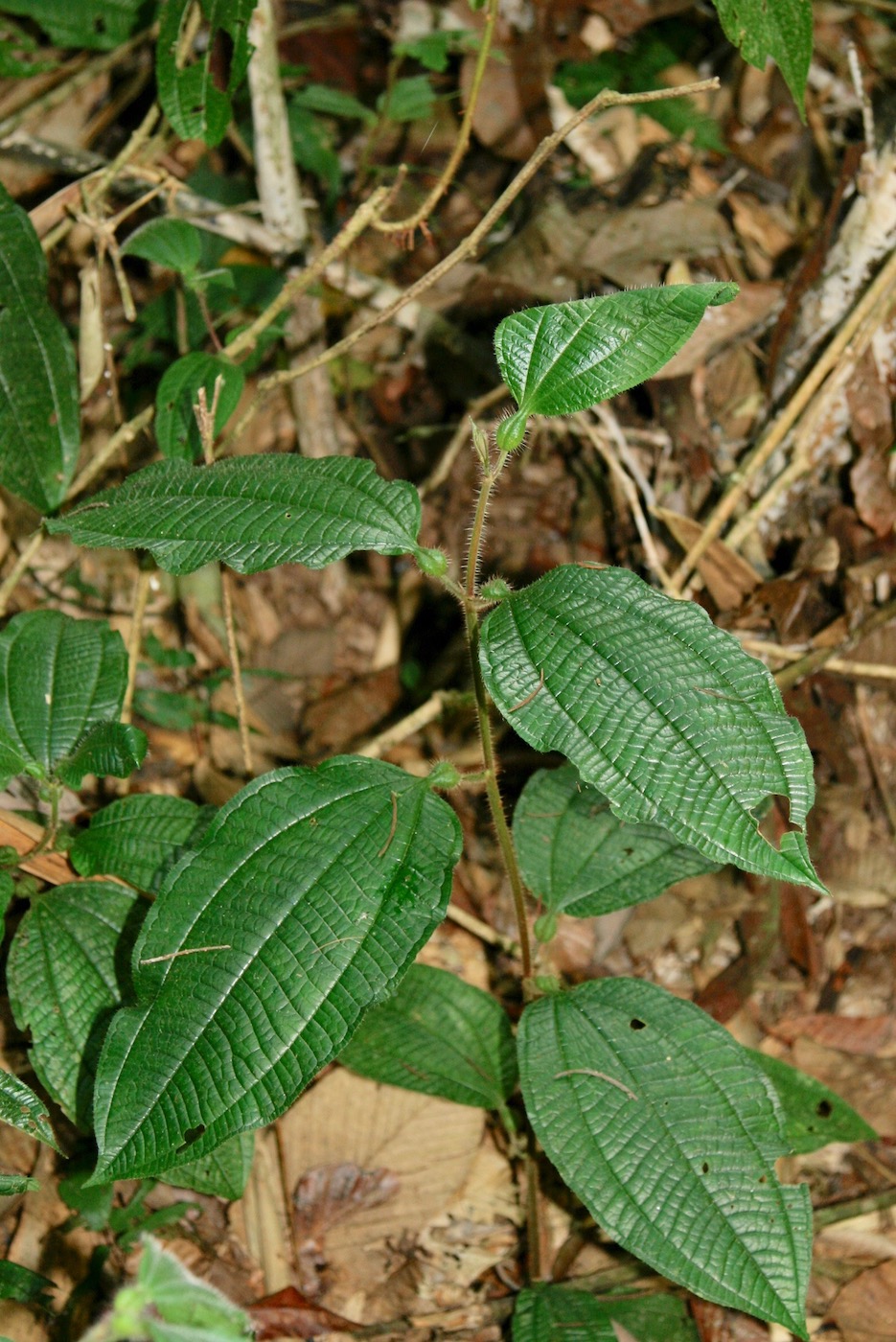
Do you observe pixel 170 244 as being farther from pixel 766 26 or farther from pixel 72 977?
pixel 72 977

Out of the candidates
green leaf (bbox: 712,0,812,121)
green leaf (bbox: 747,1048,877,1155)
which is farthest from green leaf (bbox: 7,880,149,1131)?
green leaf (bbox: 712,0,812,121)

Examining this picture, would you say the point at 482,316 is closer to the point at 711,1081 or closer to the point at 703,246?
the point at 703,246

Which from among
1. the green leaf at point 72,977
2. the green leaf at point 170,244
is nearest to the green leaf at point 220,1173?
the green leaf at point 72,977

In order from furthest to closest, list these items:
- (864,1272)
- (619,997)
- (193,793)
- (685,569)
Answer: (193,793) → (685,569) → (864,1272) → (619,997)

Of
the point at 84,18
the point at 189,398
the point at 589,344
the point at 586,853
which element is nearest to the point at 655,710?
the point at 589,344

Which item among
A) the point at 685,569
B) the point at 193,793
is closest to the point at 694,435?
the point at 685,569

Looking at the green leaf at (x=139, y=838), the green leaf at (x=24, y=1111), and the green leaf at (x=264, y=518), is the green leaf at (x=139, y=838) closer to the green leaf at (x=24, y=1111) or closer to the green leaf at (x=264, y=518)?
the green leaf at (x=24, y=1111)

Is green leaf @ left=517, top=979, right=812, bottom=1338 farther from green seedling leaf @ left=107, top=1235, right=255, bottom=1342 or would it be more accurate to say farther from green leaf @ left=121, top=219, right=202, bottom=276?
green leaf @ left=121, top=219, right=202, bottom=276

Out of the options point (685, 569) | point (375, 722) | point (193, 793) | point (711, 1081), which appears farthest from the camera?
point (375, 722)
